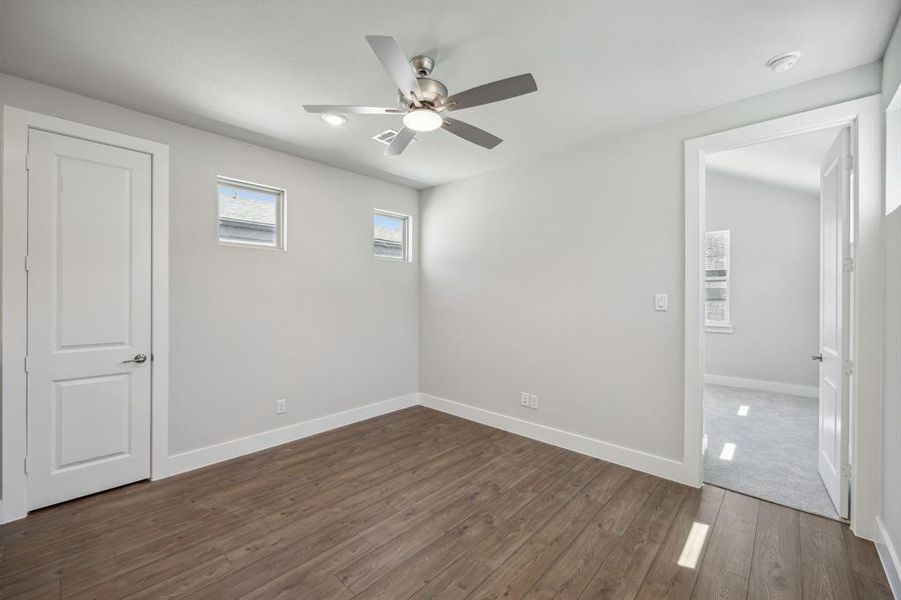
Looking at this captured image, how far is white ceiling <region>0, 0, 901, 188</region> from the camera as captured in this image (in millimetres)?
1819

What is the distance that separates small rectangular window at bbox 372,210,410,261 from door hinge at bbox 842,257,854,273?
401 centimetres

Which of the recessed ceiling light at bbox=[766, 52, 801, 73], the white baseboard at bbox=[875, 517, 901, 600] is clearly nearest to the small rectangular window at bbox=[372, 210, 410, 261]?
the recessed ceiling light at bbox=[766, 52, 801, 73]

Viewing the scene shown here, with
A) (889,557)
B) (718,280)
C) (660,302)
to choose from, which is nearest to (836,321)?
(660,302)

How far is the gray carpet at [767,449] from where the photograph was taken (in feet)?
8.94

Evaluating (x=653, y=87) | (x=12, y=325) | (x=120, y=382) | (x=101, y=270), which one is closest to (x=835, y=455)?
(x=653, y=87)

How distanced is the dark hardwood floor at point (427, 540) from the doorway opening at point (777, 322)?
60 cm

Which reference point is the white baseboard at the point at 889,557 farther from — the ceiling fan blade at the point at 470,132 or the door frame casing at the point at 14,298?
the door frame casing at the point at 14,298

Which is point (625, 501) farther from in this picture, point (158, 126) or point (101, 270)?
point (158, 126)

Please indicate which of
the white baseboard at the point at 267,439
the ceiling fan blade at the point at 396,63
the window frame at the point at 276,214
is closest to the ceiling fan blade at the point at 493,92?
the ceiling fan blade at the point at 396,63

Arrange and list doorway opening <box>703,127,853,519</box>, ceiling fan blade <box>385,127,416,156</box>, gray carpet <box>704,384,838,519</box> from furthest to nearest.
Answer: gray carpet <box>704,384,838,519</box> < doorway opening <box>703,127,853,519</box> < ceiling fan blade <box>385,127,416,156</box>

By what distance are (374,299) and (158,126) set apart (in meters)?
2.50

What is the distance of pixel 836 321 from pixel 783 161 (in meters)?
2.79

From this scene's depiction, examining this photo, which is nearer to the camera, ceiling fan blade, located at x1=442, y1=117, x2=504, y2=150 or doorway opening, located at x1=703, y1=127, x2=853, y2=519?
ceiling fan blade, located at x1=442, y1=117, x2=504, y2=150

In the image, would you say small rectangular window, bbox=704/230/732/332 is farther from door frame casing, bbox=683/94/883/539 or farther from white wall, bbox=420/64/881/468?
door frame casing, bbox=683/94/883/539
